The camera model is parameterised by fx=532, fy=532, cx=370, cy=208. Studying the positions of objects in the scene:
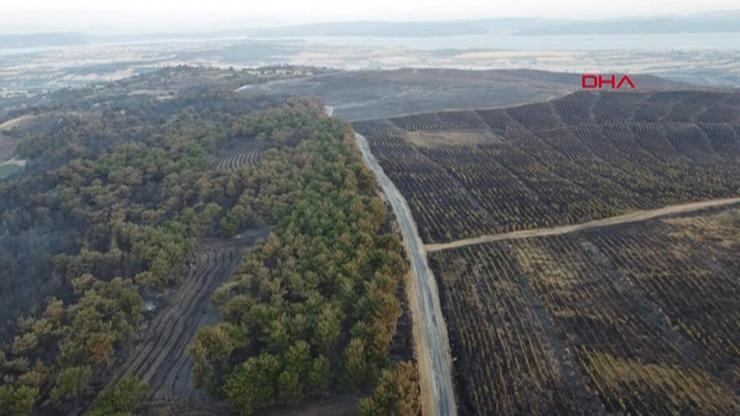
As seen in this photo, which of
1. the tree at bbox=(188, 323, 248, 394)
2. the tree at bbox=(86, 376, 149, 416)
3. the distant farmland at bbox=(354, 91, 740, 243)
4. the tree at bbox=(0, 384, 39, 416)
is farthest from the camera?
the distant farmland at bbox=(354, 91, 740, 243)

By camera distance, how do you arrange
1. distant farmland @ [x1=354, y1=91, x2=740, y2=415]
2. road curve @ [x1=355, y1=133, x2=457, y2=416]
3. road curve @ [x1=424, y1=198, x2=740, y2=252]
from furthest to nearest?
road curve @ [x1=424, y1=198, x2=740, y2=252], distant farmland @ [x1=354, y1=91, x2=740, y2=415], road curve @ [x1=355, y1=133, x2=457, y2=416]

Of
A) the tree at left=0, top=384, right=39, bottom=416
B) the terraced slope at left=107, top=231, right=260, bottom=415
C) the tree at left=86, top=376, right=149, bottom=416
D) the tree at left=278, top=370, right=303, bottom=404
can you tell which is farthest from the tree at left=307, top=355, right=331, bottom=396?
the tree at left=0, top=384, right=39, bottom=416

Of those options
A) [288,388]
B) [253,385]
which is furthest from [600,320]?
[253,385]

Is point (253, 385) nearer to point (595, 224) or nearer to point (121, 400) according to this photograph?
point (121, 400)

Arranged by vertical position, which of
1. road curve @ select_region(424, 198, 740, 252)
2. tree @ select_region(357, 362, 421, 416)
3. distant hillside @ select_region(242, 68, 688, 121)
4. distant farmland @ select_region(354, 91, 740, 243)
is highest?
distant hillside @ select_region(242, 68, 688, 121)

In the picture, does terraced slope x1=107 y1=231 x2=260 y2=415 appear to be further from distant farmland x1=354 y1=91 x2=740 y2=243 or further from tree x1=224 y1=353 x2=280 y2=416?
distant farmland x1=354 y1=91 x2=740 y2=243

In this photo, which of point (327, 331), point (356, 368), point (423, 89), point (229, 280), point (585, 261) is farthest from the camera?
point (423, 89)

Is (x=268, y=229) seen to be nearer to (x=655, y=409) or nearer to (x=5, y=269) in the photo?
(x=5, y=269)

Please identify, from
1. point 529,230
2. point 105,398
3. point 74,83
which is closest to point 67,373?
point 105,398
